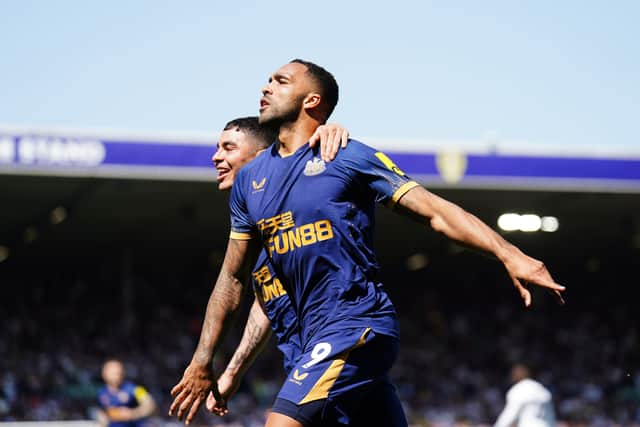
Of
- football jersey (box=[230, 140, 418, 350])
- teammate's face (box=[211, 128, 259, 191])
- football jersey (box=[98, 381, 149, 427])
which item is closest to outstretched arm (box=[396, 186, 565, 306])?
football jersey (box=[230, 140, 418, 350])

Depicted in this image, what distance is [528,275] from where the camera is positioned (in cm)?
405

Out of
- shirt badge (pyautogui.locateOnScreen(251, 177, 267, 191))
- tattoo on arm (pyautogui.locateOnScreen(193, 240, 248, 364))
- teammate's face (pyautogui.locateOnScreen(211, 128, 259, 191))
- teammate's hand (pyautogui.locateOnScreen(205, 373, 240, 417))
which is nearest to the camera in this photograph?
shirt badge (pyautogui.locateOnScreen(251, 177, 267, 191))

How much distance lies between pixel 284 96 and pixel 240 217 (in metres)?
0.60

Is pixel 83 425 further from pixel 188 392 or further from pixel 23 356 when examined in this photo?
pixel 188 392

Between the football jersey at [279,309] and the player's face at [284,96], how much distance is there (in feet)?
2.13

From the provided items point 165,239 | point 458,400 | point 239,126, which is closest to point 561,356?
point 458,400

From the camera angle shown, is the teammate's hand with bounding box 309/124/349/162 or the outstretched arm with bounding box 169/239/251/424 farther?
the outstretched arm with bounding box 169/239/251/424

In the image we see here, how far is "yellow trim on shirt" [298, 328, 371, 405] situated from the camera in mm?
4621

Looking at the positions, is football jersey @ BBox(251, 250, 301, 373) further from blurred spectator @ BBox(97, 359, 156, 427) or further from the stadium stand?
the stadium stand

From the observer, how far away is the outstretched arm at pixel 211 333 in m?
5.14

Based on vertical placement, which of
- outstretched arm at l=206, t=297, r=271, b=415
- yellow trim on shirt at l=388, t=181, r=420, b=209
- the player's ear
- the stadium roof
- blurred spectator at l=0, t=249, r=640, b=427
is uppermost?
the player's ear

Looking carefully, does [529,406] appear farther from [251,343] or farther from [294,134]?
[294,134]

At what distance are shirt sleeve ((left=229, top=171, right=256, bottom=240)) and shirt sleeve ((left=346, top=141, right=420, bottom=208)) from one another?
2.15 ft

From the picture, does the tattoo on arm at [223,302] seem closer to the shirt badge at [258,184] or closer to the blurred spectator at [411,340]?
the shirt badge at [258,184]
